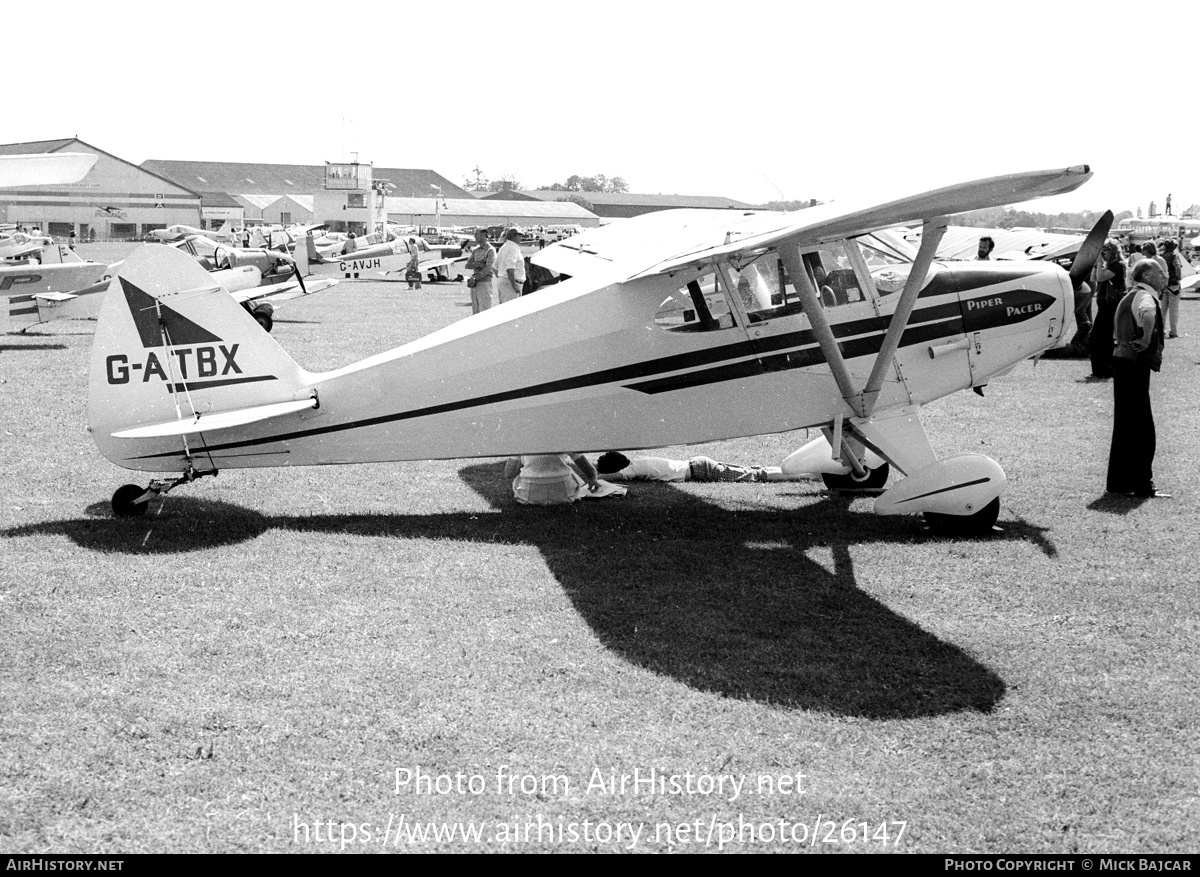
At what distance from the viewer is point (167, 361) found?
689 centimetres

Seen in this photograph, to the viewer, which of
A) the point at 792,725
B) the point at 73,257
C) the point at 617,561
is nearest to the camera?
the point at 792,725

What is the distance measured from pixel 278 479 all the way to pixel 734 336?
12.7ft

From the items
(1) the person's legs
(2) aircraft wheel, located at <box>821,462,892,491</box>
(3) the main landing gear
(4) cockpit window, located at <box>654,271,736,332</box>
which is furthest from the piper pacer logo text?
(2) aircraft wheel, located at <box>821,462,892,491</box>

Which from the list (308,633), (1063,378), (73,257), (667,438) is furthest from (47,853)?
(73,257)

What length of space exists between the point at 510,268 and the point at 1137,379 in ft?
32.4

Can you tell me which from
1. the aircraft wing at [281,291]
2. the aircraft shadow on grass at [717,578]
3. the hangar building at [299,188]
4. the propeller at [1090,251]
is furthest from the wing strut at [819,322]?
the hangar building at [299,188]

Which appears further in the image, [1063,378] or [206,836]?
[1063,378]

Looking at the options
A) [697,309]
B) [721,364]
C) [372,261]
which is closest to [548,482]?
[721,364]

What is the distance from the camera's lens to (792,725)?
4.43m

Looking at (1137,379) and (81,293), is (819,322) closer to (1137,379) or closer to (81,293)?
(1137,379)

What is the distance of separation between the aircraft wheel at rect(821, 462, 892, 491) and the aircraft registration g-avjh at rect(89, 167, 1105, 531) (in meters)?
1.19

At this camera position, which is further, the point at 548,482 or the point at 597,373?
the point at 548,482

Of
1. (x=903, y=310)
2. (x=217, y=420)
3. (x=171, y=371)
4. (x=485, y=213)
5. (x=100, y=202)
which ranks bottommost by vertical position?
(x=217, y=420)
